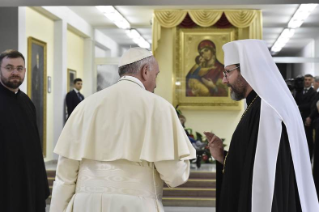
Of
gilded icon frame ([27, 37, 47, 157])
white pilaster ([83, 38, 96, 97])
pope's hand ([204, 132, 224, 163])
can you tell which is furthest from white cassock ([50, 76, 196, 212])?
white pilaster ([83, 38, 96, 97])

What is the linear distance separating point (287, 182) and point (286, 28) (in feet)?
47.9

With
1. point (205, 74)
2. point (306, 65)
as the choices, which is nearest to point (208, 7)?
point (205, 74)

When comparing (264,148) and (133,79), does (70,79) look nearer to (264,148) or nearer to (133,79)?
(133,79)

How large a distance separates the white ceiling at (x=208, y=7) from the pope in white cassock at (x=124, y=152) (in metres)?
10.5

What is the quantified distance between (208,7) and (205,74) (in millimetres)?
1886

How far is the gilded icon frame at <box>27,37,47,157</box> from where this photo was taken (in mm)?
12539

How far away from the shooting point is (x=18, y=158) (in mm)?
5016

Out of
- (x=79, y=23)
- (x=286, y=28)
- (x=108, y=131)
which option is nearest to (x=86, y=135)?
(x=108, y=131)

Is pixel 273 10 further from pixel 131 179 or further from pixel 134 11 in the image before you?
pixel 131 179

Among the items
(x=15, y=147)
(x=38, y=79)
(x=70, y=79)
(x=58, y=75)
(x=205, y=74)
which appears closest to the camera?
(x=15, y=147)

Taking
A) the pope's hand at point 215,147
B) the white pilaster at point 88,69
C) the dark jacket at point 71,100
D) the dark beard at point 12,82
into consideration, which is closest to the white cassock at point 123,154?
the pope's hand at point 215,147

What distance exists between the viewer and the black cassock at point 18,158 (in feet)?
16.2

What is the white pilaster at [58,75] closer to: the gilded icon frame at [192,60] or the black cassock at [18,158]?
the gilded icon frame at [192,60]

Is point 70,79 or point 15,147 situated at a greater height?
point 70,79
